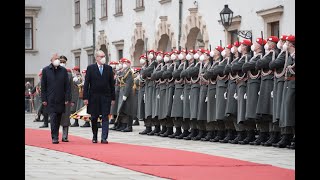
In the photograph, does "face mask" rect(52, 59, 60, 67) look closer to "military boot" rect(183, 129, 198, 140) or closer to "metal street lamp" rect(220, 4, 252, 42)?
"military boot" rect(183, 129, 198, 140)

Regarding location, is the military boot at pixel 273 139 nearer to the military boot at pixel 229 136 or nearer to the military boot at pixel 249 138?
the military boot at pixel 249 138

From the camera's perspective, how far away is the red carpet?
10.5m

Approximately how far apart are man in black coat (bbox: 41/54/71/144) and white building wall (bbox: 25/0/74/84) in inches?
1171

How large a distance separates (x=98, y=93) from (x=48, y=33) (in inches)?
1221

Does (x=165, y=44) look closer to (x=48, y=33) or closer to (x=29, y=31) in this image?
(x=48, y=33)

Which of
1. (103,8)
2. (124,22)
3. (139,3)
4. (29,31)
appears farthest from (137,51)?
(29,31)

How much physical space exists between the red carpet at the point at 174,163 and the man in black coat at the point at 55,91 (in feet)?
3.02

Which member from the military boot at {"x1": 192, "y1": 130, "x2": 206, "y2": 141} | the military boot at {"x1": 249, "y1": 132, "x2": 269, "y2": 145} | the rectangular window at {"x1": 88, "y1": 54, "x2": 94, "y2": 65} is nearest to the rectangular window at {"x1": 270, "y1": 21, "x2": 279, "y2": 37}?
the military boot at {"x1": 192, "y1": 130, "x2": 206, "y2": 141}

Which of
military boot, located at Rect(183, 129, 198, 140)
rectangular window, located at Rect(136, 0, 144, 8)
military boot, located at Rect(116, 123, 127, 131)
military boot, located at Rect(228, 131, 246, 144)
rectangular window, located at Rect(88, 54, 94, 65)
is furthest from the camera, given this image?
rectangular window, located at Rect(88, 54, 94, 65)

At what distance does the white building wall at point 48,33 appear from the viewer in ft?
156

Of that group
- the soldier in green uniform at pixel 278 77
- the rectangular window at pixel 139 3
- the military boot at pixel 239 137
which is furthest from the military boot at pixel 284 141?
the rectangular window at pixel 139 3

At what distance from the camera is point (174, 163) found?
40.5 ft
